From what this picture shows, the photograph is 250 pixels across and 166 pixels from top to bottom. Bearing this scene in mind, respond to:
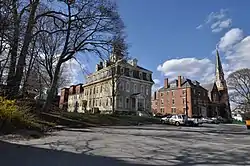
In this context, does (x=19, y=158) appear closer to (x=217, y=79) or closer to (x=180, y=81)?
(x=180, y=81)

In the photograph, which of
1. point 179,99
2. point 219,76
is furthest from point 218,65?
point 179,99

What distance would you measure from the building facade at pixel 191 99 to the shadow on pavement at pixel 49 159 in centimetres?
5940

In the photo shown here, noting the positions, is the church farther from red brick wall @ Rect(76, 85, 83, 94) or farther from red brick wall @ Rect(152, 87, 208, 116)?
red brick wall @ Rect(76, 85, 83, 94)

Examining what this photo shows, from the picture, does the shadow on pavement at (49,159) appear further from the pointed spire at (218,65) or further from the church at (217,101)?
the pointed spire at (218,65)

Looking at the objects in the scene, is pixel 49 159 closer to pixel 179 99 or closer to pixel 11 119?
pixel 11 119

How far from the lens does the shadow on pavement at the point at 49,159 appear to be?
6.80 m

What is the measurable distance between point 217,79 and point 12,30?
8654 cm

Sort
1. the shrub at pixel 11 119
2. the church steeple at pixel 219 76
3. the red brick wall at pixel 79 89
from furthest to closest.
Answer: the church steeple at pixel 219 76 → the red brick wall at pixel 79 89 → the shrub at pixel 11 119

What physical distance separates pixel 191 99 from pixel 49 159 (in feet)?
209

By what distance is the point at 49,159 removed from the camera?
7.30 metres

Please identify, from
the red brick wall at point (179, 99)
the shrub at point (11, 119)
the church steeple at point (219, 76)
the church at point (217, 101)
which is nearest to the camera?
the shrub at point (11, 119)

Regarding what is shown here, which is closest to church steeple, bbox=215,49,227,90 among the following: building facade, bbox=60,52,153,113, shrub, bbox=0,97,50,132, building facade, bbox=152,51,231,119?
building facade, bbox=152,51,231,119

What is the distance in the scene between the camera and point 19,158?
7398 millimetres

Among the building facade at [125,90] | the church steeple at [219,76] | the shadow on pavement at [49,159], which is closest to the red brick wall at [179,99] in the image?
the church steeple at [219,76]
